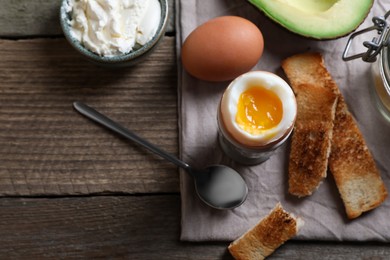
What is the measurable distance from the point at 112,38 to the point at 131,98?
0.12 m

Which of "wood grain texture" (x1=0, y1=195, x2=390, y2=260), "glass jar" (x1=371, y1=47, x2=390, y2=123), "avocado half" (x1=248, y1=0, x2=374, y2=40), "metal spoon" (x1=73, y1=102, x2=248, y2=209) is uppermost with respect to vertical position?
"avocado half" (x1=248, y1=0, x2=374, y2=40)

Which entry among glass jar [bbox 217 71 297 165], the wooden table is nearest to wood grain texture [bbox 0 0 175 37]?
the wooden table

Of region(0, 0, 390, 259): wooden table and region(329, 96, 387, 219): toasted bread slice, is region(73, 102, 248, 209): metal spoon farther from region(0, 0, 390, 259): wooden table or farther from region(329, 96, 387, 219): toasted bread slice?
region(329, 96, 387, 219): toasted bread slice

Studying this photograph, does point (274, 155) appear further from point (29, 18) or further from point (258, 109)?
point (29, 18)

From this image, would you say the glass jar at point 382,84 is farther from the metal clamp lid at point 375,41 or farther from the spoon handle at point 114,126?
the spoon handle at point 114,126

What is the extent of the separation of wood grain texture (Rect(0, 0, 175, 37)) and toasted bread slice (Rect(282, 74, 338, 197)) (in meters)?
0.31

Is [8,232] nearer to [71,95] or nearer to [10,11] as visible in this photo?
[71,95]

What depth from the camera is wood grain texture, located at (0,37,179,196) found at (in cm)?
98

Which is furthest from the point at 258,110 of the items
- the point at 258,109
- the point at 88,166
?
the point at 88,166

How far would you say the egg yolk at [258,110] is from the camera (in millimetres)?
853

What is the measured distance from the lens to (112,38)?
3.05 ft

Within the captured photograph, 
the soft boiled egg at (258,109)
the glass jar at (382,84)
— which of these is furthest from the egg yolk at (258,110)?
the glass jar at (382,84)

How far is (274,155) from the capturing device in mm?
967

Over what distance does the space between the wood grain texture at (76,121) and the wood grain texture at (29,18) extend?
0.02 m
